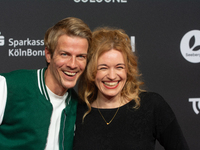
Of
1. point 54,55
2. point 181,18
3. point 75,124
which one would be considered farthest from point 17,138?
point 181,18

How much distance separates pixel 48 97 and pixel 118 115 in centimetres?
46

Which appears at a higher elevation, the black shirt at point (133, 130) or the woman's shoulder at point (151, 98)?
the woman's shoulder at point (151, 98)

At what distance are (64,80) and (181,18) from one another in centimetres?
150

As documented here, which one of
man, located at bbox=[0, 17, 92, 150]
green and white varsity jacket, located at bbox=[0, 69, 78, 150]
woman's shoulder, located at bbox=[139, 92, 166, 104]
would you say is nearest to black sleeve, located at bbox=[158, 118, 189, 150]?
woman's shoulder, located at bbox=[139, 92, 166, 104]

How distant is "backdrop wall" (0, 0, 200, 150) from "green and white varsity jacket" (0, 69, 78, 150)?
90 centimetres

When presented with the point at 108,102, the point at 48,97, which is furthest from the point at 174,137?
the point at 48,97

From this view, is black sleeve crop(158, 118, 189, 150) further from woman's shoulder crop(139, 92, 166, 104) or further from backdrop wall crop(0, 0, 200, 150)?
backdrop wall crop(0, 0, 200, 150)

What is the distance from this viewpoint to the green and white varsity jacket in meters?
1.17

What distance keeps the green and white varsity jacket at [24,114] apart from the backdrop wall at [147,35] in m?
0.90

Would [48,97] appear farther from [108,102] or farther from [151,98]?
[151,98]

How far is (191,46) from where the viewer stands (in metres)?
2.20

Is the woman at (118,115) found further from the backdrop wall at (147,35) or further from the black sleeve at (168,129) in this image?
the backdrop wall at (147,35)

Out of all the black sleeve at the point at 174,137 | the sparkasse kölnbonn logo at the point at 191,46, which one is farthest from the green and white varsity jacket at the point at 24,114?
the sparkasse kölnbonn logo at the point at 191,46

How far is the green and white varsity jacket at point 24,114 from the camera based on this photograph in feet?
3.84
